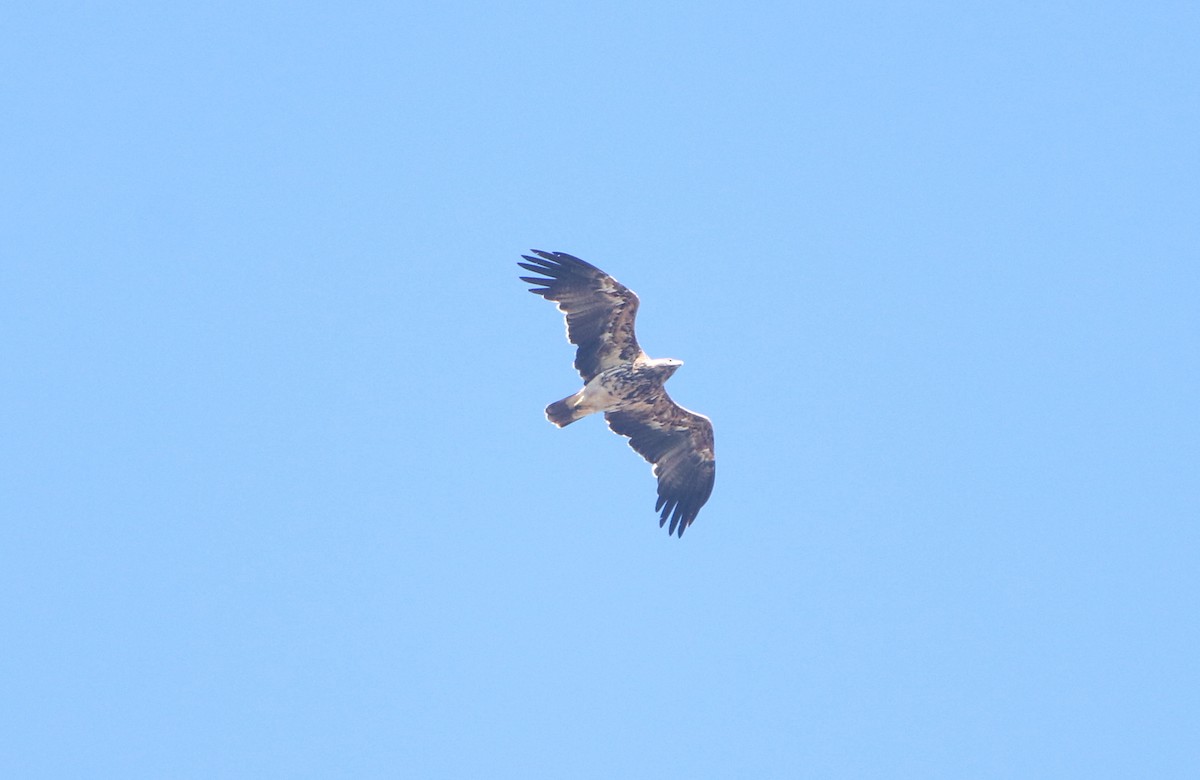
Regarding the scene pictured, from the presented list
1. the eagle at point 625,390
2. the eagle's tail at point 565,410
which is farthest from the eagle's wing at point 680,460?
the eagle's tail at point 565,410

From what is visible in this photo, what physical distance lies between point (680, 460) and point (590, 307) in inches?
116

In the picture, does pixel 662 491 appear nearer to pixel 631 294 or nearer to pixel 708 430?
pixel 708 430

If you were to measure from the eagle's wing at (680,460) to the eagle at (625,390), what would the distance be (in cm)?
1

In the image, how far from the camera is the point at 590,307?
2320 cm

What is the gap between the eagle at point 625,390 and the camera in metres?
23.1

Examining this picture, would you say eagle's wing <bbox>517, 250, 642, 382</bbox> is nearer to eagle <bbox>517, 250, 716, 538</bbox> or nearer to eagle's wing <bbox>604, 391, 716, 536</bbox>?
eagle <bbox>517, 250, 716, 538</bbox>

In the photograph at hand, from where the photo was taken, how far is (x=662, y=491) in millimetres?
24609

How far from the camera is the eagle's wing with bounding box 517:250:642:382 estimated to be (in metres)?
23.0

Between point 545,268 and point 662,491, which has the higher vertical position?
point 545,268

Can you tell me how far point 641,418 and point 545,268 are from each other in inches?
109

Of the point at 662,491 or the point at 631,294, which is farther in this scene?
the point at 662,491

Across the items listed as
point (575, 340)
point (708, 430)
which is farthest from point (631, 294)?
point (708, 430)

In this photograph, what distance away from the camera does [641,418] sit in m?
24.3

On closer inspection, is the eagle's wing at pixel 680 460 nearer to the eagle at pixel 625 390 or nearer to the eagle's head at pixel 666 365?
the eagle at pixel 625 390
